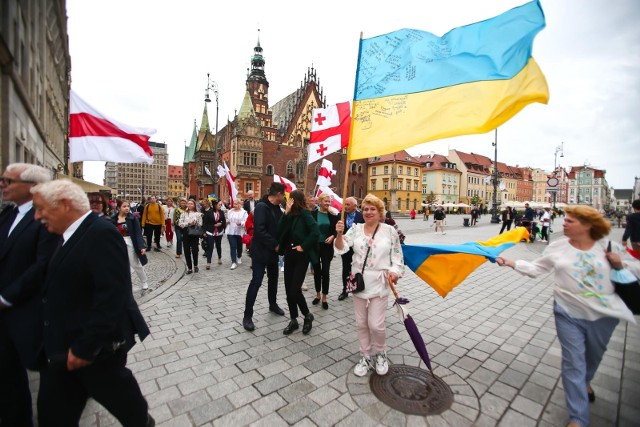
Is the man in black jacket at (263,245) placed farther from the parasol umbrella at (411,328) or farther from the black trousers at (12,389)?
the black trousers at (12,389)

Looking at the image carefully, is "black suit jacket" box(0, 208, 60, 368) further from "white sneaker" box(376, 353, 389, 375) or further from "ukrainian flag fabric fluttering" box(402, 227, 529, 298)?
→ "ukrainian flag fabric fluttering" box(402, 227, 529, 298)

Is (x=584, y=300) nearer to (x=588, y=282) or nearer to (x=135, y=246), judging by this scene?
(x=588, y=282)

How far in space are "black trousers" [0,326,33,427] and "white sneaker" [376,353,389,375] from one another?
3.18 m

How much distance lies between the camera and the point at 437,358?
12.9 ft

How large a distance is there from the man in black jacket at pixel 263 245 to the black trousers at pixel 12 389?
99.5 inches

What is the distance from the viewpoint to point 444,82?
3352mm

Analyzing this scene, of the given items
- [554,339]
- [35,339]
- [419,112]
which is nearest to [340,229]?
[419,112]

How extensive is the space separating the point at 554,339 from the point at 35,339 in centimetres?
613

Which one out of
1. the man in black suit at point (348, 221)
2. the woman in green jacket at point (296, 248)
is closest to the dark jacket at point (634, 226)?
the man in black suit at point (348, 221)

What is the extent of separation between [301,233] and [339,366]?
1889mm

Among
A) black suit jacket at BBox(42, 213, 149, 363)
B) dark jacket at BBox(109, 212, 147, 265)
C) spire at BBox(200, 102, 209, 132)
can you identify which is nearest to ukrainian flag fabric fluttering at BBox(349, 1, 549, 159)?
black suit jacket at BBox(42, 213, 149, 363)

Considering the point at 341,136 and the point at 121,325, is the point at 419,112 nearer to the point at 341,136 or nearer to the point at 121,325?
the point at 121,325

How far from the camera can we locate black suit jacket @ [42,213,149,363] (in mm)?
1908

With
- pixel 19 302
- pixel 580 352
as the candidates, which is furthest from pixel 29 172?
pixel 580 352
